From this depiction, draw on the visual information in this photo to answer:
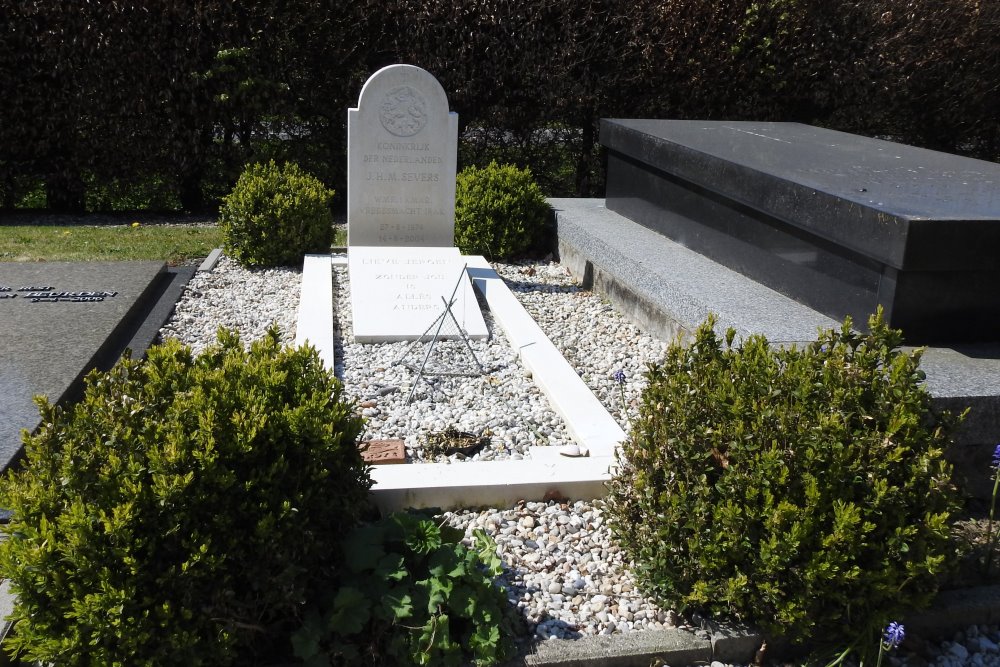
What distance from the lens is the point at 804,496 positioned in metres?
2.81

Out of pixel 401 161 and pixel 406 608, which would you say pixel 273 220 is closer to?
pixel 401 161

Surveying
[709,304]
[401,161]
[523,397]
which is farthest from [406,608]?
[401,161]

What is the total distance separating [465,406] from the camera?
4.81 m

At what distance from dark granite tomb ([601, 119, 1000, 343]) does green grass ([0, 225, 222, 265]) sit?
3891 mm

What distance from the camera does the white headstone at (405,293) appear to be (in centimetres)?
578

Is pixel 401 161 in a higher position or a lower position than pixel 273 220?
higher

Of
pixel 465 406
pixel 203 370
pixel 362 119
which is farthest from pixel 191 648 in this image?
pixel 362 119

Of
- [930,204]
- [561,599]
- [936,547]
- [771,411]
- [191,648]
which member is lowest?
[561,599]

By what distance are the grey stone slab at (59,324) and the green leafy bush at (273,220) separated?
687 millimetres

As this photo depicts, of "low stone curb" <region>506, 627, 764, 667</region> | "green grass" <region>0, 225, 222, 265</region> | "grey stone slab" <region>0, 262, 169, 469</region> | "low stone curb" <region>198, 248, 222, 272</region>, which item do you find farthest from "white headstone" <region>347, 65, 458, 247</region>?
"low stone curb" <region>506, 627, 764, 667</region>

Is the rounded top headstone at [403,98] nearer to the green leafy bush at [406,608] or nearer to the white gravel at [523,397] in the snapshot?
the white gravel at [523,397]

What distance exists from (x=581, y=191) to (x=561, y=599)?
7.98 m

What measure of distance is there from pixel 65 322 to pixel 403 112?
2782 mm

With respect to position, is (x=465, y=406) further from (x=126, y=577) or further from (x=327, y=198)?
(x=327, y=198)
